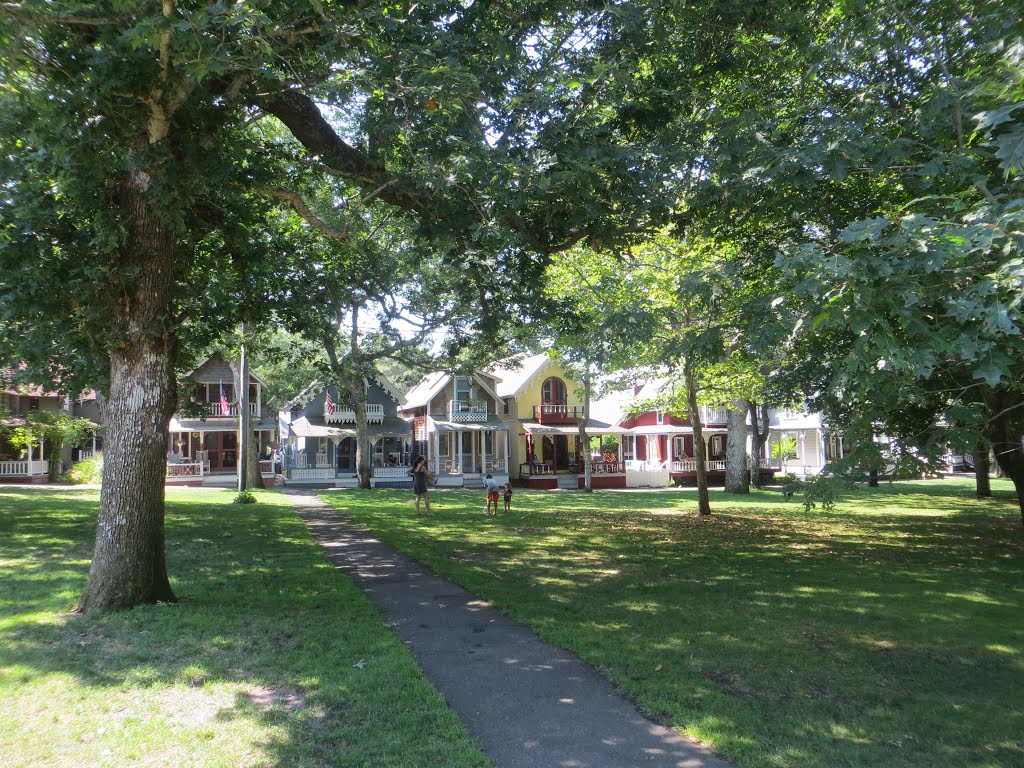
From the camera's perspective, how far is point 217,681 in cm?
557

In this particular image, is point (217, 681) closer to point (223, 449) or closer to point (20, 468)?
point (20, 468)

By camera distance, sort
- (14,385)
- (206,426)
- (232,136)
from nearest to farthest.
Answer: (232,136) → (14,385) → (206,426)

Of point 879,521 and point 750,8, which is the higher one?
point 750,8

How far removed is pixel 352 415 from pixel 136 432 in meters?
32.9

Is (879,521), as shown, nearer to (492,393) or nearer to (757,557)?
(757,557)

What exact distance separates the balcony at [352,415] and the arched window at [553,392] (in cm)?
969

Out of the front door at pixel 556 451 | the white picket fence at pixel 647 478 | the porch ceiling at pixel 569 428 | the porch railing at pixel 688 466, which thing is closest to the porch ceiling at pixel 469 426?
the porch ceiling at pixel 569 428

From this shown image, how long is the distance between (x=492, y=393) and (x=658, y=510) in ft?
63.2

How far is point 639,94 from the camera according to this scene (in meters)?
9.28

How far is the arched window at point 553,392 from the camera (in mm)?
42125

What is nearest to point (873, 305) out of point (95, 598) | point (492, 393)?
point (95, 598)

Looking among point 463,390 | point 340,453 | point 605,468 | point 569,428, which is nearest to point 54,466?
point 340,453

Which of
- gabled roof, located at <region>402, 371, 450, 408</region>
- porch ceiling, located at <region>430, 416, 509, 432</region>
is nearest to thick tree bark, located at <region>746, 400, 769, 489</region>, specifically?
porch ceiling, located at <region>430, 416, 509, 432</region>

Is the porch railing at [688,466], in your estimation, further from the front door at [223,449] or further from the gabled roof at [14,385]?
the gabled roof at [14,385]
